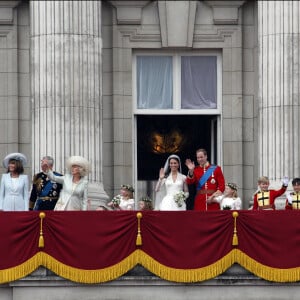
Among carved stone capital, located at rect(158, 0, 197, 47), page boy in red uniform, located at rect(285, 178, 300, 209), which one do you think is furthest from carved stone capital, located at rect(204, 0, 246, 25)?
page boy in red uniform, located at rect(285, 178, 300, 209)

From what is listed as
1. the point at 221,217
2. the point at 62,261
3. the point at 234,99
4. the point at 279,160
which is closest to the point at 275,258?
the point at 221,217

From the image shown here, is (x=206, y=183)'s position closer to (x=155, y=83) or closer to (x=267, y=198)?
(x=267, y=198)

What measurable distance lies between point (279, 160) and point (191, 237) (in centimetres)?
727

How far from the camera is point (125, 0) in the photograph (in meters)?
47.9

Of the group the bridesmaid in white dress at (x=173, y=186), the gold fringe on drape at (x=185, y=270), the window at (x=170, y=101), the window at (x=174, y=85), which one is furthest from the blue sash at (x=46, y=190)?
the window at (x=174, y=85)

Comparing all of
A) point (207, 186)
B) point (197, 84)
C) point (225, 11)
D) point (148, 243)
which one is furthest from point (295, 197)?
point (225, 11)

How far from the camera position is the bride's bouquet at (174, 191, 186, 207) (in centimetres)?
4034

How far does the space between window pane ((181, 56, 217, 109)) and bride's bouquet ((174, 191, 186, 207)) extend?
7.98 meters

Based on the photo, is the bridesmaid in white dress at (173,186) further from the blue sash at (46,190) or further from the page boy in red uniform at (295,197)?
the blue sash at (46,190)

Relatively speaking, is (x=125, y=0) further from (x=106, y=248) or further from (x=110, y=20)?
(x=106, y=248)

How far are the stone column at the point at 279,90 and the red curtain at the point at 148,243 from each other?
22.0ft

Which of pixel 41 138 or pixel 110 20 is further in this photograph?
pixel 110 20

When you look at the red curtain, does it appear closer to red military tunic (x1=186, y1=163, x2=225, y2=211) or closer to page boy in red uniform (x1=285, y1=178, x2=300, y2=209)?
page boy in red uniform (x1=285, y1=178, x2=300, y2=209)

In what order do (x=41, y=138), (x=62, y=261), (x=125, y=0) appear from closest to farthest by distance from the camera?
(x=62, y=261) → (x=41, y=138) → (x=125, y=0)
